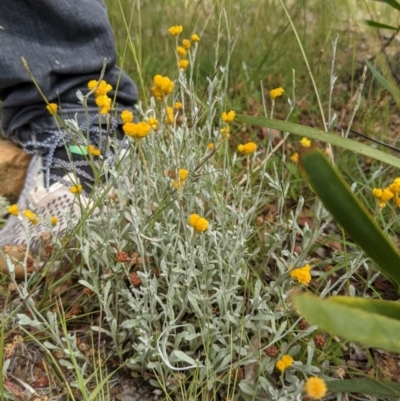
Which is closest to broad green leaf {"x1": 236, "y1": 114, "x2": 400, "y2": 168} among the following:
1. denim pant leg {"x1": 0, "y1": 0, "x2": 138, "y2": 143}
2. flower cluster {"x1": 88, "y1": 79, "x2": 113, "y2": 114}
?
flower cluster {"x1": 88, "y1": 79, "x2": 113, "y2": 114}

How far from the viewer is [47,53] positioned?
1389 mm

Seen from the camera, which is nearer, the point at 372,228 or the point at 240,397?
the point at 372,228

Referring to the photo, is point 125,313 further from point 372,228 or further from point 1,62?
point 1,62

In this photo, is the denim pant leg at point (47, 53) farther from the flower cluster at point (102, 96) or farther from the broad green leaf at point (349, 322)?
the broad green leaf at point (349, 322)

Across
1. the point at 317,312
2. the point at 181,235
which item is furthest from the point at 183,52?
the point at 317,312

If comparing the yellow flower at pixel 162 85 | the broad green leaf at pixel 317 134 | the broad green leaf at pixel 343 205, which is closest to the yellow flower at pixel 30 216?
the yellow flower at pixel 162 85

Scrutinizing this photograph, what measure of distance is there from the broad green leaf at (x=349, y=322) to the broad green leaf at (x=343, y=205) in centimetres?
9

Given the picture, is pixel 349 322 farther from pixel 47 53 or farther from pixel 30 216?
pixel 47 53

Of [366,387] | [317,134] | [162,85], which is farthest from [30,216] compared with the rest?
[366,387]

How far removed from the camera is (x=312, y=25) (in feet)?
6.75

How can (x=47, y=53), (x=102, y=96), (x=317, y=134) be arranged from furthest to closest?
(x=47, y=53), (x=102, y=96), (x=317, y=134)

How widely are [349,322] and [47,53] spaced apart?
122 cm

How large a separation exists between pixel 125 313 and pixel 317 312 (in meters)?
0.59

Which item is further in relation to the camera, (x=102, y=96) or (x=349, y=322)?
(x=102, y=96)
